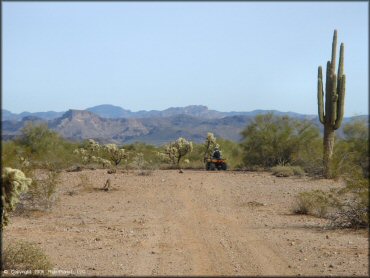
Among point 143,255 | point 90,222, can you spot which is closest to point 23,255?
point 143,255

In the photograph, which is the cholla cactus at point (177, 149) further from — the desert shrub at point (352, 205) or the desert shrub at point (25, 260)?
the desert shrub at point (25, 260)

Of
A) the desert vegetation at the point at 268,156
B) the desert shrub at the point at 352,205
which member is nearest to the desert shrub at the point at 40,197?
the desert vegetation at the point at 268,156

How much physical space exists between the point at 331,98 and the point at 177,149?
13.2 meters

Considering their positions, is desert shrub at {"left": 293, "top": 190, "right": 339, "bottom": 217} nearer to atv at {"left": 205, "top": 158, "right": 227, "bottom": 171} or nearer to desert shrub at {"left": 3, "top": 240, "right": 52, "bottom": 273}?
desert shrub at {"left": 3, "top": 240, "right": 52, "bottom": 273}

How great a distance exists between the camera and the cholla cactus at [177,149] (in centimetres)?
3328

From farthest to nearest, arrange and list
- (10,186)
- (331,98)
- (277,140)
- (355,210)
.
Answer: (277,140), (331,98), (355,210), (10,186)

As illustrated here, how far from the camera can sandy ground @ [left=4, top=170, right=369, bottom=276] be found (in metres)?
8.43

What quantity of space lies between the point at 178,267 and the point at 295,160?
2275 cm

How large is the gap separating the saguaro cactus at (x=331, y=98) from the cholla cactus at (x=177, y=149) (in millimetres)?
11739

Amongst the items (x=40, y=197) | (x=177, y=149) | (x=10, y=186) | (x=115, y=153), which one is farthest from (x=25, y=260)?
(x=177, y=149)

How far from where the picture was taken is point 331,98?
2320cm

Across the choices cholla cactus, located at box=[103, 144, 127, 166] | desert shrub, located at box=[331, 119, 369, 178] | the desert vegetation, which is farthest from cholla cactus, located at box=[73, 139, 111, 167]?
desert shrub, located at box=[331, 119, 369, 178]

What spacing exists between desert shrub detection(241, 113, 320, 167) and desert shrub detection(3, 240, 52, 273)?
23011 millimetres

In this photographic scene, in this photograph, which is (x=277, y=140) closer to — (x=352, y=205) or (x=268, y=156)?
(x=268, y=156)
